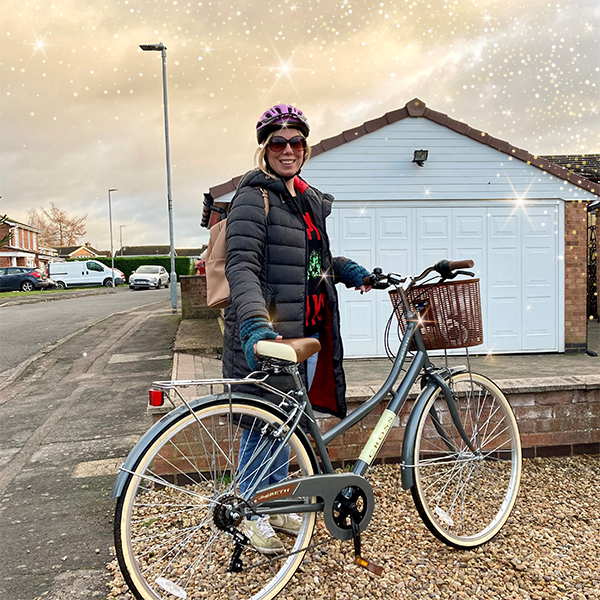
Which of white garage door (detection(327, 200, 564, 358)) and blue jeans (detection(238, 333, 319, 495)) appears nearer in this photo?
blue jeans (detection(238, 333, 319, 495))

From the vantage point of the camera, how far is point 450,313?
253cm

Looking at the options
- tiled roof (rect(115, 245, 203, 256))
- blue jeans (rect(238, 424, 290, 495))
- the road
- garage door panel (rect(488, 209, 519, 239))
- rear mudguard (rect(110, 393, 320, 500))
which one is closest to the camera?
rear mudguard (rect(110, 393, 320, 500))

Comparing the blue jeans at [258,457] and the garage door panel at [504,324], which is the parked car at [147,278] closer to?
the garage door panel at [504,324]

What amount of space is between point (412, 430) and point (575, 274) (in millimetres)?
6517

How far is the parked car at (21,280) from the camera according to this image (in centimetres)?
3162

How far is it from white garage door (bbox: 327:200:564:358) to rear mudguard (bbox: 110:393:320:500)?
17.6ft

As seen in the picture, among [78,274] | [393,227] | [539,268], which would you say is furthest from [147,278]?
[539,268]

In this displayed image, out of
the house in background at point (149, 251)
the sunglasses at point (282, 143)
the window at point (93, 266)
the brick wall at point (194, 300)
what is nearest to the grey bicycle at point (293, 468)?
the sunglasses at point (282, 143)

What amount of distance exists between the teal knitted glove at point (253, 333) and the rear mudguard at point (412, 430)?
907 mm

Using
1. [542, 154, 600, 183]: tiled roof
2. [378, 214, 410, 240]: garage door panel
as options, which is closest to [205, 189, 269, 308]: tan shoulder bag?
[378, 214, 410, 240]: garage door panel

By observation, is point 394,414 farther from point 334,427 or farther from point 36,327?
point 36,327

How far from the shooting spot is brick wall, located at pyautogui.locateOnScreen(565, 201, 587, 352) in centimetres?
794

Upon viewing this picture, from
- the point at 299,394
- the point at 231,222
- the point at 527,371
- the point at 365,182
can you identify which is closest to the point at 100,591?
the point at 299,394

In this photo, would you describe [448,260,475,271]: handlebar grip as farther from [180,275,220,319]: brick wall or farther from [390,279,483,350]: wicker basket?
[180,275,220,319]: brick wall
